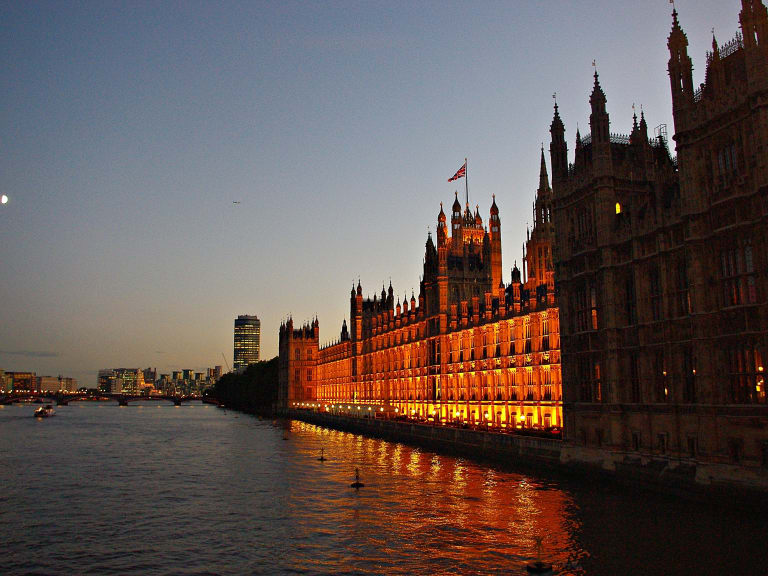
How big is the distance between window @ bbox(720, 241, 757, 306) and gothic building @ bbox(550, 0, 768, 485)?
7 centimetres

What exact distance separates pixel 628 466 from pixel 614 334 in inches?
417

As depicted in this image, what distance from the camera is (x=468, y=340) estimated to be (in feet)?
349

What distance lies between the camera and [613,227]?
57.4 metres

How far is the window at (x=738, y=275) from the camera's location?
42.4m

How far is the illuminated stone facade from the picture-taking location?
284 feet

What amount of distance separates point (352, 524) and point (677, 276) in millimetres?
29259

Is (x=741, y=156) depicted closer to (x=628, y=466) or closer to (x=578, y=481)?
(x=628, y=466)

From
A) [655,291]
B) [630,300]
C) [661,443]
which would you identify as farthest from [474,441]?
[655,291]

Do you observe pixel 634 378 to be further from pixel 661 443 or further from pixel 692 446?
pixel 692 446

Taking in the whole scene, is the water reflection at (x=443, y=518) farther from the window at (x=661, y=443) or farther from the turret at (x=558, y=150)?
the turret at (x=558, y=150)

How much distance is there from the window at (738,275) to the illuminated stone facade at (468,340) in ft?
125

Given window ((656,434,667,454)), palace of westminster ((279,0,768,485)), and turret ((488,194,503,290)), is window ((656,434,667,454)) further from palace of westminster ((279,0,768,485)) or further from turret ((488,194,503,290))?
turret ((488,194,503,290))

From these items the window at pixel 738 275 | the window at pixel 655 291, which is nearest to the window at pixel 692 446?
the window at pixel 655 291

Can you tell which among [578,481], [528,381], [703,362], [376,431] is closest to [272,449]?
[376,431]
